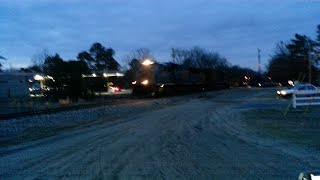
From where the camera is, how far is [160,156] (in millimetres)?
→ 11953

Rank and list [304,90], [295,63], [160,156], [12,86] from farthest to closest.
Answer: [295,63] → [12,86] → [304,90] → [160,156]

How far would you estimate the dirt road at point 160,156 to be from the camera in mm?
9766

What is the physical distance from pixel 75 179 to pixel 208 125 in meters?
11.5

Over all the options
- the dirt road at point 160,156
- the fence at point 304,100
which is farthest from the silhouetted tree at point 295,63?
the dirt road at point 160,156

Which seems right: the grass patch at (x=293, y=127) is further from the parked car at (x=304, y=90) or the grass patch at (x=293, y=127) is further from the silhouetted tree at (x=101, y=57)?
the silhouetted tree at (x=101, y=57)

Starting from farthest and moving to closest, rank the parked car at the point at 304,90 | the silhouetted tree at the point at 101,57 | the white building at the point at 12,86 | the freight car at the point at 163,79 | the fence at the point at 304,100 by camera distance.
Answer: the silhouetted tree at the point at 101,57 < the white building at the point at 12,86 < the freight car at the point at 163,79 < the parked car at the point at 304,90 < the fence at the point at 304,100

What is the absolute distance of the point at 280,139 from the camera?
49.5 feet

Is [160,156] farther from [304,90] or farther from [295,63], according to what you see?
[295,63]

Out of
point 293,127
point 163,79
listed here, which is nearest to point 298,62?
point 163,79

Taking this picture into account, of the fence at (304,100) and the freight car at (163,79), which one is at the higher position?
the freight car at (163,79)

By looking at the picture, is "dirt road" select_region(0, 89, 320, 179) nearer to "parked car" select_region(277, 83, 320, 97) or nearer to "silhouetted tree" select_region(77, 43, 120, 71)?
"parked car" select_region(277, 83, 320, 97)

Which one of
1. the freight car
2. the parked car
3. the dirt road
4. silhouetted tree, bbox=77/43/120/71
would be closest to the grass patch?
the dirt road

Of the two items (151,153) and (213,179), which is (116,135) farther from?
(213,179)

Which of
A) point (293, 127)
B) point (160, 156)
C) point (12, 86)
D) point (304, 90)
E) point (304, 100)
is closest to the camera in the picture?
point (160, 156)
